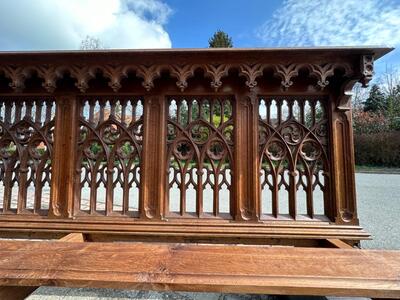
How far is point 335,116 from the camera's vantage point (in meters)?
1.71

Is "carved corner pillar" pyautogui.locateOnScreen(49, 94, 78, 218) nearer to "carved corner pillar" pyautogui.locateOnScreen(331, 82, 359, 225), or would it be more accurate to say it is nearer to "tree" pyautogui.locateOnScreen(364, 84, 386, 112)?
"carved corner pillar" pyautogui.locateOnScreen(331, 82, 359, 225)

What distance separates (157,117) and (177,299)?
4.54ft

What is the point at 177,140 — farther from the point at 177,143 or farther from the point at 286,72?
the point at 286,72

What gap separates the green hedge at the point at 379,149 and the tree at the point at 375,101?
7.32 metres

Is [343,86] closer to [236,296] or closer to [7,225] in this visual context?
[236,296]

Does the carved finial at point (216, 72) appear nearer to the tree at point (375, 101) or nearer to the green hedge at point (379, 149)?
the green hedge at point (379, 149)

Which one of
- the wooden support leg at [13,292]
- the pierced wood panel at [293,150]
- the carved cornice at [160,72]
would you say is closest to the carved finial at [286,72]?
the carved cornice at [160,72]

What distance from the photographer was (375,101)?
19000 mm

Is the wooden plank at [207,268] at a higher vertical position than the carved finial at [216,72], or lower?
lower

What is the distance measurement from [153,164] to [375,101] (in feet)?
74.4

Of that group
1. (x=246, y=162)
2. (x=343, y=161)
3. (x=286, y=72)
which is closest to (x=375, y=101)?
(x=343, y=161)

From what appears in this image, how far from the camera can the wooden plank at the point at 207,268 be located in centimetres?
83

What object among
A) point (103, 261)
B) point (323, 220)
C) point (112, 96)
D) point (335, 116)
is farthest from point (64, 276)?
point (335, 116)

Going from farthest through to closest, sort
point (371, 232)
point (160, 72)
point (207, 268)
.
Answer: point (371, 232) → point (160, 72) → point (207, 268)
